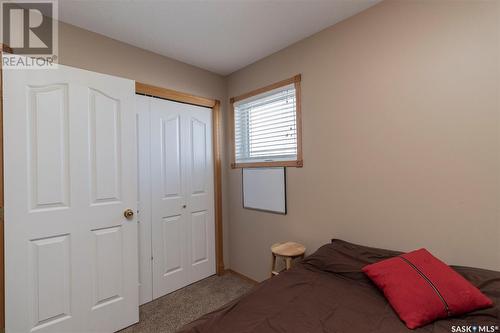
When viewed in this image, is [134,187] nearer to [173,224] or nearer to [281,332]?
[173,224]

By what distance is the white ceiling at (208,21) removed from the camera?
1.77 meters

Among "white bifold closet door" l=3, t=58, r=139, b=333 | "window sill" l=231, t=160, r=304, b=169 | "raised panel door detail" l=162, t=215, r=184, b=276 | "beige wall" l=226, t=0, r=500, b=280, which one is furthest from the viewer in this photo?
"raised panel door detail" l=162, t=215, r=184, b=276

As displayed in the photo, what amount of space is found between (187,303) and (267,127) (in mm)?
2016

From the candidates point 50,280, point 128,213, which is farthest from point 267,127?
point 50,280

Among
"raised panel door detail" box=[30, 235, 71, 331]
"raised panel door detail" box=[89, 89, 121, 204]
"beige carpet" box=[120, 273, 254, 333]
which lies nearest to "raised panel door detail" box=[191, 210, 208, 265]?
"beige carpet" box=[120, 273, 254, 333]

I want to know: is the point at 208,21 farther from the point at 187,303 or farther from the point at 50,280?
the point at 187,303

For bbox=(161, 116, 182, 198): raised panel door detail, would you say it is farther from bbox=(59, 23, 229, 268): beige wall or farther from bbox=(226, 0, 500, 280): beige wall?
bbox=(226, 0, 500, 280): beige wall

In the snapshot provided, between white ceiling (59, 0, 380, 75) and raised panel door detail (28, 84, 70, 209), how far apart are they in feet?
2.16

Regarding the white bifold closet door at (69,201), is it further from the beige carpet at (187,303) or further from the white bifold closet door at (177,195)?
the white bifold closet door at (177,195)

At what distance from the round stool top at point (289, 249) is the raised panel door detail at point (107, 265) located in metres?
1.34

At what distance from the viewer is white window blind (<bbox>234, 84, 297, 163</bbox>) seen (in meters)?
2.42

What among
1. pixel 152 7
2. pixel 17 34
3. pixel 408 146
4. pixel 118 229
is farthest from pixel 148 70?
pixel 408 146

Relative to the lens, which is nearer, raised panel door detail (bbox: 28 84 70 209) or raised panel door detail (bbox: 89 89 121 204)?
raised panel door detail (bbox: 28 84 70 209)

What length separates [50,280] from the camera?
5.57 feet
